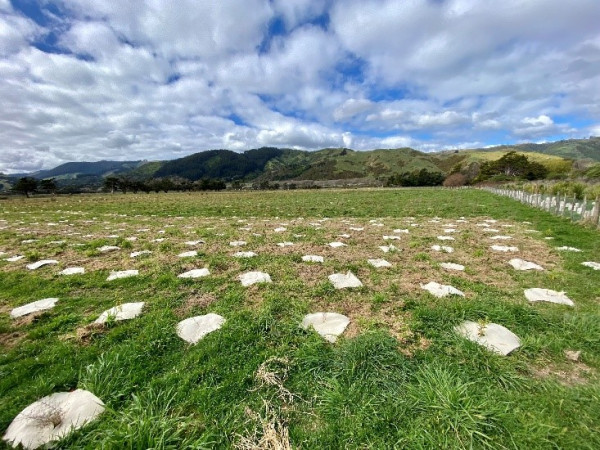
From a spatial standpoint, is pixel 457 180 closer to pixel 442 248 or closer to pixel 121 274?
pixel 442 248

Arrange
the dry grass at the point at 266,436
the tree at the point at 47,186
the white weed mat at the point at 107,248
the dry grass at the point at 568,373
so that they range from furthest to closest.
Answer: the tree at the point at 47,186 → the white weed mat at the point at 107,248 → the dry grass at the point at 568,373 → the dry grass at the point at 266,436

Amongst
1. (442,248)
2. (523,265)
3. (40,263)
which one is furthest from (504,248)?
(40,263)

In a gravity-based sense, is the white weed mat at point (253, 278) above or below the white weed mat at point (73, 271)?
below

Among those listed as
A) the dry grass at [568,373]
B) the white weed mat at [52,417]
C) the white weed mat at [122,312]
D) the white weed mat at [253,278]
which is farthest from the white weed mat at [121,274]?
the dry grass at [568,373]

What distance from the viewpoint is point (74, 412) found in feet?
7.57

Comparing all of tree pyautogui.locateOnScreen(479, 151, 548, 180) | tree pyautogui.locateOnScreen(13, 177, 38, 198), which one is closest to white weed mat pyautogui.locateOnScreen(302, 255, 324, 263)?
tree pyautogui.locateOnScreen(13, 177, 38, 198)

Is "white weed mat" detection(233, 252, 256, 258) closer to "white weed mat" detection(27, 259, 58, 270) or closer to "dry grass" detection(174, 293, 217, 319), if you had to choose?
"dry grass" detection(174, 293, 217, 319)

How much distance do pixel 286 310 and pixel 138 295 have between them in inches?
105

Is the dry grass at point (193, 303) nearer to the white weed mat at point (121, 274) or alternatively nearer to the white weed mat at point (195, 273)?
the white weed mat at point (195, 273)

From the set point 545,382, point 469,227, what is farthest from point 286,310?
point 469,227

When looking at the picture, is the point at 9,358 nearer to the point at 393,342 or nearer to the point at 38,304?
the point at 38,304

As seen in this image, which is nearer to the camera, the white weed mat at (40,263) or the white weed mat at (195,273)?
the white weed mat at (195,273)

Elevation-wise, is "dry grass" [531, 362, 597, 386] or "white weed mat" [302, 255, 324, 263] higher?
"white weed mat" [302, 255, 324, 263]

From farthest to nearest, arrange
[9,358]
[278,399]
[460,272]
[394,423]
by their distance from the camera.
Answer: [460,272] < [9,358] < [278,399] < [394,423]
